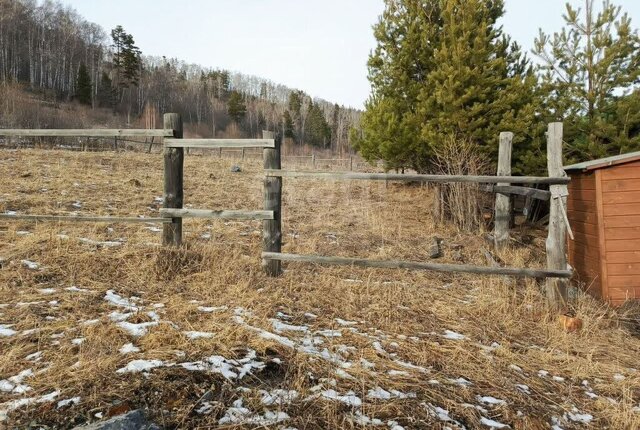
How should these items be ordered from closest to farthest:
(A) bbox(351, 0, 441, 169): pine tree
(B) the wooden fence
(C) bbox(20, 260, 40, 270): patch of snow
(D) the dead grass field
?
(D) the dead grass field
(B) the wooden fence
(C) bbox(20, 260, 40, 270): patch of snow
(A) bbox(351, 0, 441, 169): pine tree

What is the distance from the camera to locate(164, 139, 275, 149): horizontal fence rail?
414cm

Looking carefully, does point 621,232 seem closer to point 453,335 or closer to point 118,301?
point 453,335

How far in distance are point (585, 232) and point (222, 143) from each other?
510 centimetres

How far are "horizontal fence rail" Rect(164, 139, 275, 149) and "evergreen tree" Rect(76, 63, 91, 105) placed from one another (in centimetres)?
5801

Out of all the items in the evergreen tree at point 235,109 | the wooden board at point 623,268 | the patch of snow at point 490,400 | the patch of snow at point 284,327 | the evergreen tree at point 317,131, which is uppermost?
the evergreen tree at point 235,109

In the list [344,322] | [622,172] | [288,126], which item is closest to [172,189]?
[344,322]

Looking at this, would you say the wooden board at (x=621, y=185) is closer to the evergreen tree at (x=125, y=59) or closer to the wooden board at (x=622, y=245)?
the wooden board at (x=622, y=245)

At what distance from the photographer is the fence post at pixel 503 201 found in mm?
6645

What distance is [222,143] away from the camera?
4.29 meters

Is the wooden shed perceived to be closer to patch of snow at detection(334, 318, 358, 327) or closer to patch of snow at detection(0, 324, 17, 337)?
patch of snow at detection(334, 318, 358, 327)

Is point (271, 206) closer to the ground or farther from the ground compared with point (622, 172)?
closer to the ground

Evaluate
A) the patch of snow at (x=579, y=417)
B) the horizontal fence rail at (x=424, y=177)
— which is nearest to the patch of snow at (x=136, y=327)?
the horizontal fence rail at (x=424, y=177)

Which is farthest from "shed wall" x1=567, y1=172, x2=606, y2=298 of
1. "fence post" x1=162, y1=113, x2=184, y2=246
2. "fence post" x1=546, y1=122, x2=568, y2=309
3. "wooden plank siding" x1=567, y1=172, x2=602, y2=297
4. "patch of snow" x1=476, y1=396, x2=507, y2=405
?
"fence post" x1=162, y1=113, x2=184, y2=246

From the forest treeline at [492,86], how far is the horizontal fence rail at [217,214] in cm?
597
